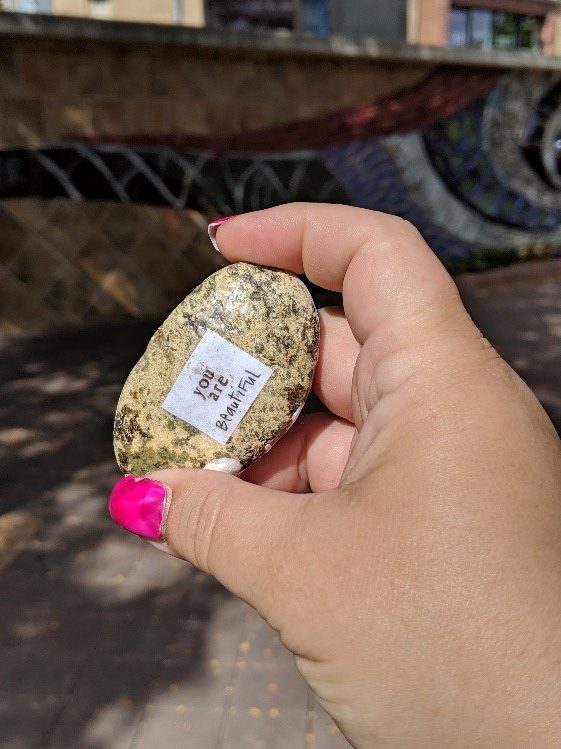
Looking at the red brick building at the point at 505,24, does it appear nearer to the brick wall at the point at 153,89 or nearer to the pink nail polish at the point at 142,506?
the brick wall at the point at 153,89

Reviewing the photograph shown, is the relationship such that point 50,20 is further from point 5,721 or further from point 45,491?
point 5,721

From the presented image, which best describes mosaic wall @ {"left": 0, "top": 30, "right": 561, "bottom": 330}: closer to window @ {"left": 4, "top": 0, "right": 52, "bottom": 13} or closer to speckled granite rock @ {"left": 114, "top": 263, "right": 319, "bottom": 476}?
speckled granite rock @ {"left": 114, "top": 263, "right": 319, "bottom": 476}

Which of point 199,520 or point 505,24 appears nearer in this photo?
point 199,520

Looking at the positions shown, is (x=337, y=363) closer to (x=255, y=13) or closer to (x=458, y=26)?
(x=255, y=13)

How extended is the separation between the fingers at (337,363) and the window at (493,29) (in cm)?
1594

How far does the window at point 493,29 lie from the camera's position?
16.2 meters

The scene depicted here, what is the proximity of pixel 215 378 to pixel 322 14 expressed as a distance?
40.9ft

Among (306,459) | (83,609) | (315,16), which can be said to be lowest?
(83,609)

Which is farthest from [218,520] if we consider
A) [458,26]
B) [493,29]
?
[493,29]

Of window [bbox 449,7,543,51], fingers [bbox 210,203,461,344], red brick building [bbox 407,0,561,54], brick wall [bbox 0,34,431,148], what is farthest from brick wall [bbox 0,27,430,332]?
window [bbox 449,7,543,51]

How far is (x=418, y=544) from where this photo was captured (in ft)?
4.45

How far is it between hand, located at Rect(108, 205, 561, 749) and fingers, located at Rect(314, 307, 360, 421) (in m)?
0.32

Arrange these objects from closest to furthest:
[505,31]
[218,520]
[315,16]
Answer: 1. [218,520]
2. [315,16]
3. [505,31]

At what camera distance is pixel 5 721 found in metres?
2.70
